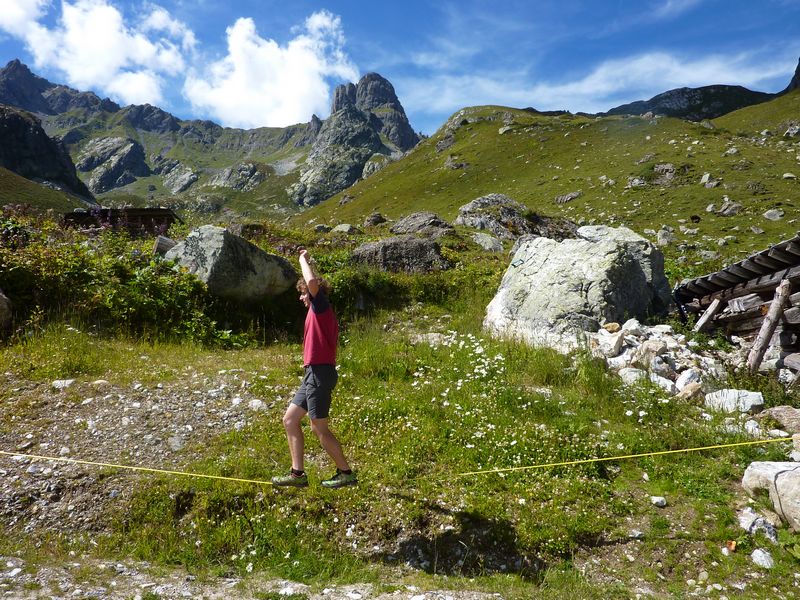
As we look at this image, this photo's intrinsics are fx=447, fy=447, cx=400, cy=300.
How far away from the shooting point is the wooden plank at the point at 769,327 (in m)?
10.2

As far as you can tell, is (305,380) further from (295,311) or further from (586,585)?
(295,311)

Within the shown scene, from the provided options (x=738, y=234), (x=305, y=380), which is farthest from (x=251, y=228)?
(x=738, y=234)

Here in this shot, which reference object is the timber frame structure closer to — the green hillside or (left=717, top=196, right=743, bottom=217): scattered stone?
the green hillside

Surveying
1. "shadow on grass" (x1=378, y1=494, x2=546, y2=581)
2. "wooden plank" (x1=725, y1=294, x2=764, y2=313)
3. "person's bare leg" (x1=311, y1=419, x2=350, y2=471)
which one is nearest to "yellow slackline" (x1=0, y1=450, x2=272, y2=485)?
"person's bare leg" (x1=311, y1=419, x2=350, y2=471)

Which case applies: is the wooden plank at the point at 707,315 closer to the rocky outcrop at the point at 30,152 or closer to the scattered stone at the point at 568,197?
the scattered stone at the point at 568,197

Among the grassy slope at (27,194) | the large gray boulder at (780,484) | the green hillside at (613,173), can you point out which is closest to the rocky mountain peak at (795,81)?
the green hillside at (613,173)

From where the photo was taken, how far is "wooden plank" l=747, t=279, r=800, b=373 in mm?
10227

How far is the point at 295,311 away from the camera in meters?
14.9

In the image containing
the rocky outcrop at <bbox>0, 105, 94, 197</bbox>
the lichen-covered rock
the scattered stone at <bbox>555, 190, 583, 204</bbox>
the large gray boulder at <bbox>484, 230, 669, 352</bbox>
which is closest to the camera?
the lichen-covered rock

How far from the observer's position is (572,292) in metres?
13.2

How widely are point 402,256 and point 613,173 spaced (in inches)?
1832

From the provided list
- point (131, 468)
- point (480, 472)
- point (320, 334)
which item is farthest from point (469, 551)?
point (131, 468)

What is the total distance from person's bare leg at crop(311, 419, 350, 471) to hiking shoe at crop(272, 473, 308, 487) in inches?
21.4

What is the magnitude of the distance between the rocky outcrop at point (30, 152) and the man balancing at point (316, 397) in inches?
8409
